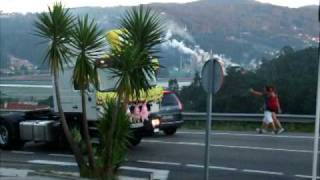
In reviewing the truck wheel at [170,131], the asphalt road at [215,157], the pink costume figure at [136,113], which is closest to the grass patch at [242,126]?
the asphalt road at [215,157]

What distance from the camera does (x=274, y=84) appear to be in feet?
78.0

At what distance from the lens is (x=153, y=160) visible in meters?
15.1

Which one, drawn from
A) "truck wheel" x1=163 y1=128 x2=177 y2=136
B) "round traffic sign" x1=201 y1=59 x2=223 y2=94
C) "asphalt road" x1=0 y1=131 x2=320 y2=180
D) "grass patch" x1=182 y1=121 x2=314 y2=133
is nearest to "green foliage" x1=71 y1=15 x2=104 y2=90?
"round traffic sign" x1=201 y1=59 x2=223 y2=94

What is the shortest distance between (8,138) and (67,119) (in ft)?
5.79

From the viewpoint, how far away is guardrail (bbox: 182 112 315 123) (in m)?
21.9

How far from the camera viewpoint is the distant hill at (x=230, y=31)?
877 inches

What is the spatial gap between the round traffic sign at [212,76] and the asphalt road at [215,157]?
8.14 feet

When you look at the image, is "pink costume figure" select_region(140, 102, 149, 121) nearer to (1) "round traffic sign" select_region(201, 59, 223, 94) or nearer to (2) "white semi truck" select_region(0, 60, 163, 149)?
(2) "white semi truck" select_region(0, 60, 163, 149)

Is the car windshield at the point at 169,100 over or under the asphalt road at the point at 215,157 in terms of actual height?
over

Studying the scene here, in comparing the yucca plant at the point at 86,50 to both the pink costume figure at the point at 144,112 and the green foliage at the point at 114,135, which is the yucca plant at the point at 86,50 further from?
the pink costume figure at the point at 144,112

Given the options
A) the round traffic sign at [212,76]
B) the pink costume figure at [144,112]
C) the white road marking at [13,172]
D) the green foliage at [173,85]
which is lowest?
the white road marking at [13,172]

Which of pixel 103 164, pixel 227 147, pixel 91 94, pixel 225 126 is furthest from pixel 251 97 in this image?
pixel 103 164

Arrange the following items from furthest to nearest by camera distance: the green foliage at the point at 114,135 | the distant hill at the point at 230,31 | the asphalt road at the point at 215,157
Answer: the distant hill at the point at 230,31
the asphalt road at the point at 215,157
the green foliage at the point at 114,135

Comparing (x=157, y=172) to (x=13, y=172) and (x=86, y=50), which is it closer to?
(x=13, y=172)
